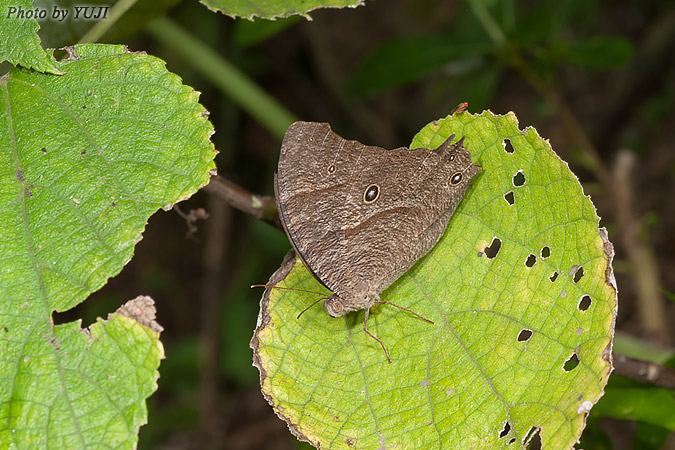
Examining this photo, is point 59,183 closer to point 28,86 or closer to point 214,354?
point 28,86

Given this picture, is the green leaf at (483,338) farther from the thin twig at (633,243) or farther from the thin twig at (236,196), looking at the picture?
the thin twig at (633,243)

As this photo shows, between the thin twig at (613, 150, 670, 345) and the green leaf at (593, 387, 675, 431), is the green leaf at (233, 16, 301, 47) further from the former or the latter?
the green leaf at (593, 387, 675, 431)

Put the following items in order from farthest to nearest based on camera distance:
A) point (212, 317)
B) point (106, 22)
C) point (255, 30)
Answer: point (212, 317) → point (255, 30) → point (106, 22)

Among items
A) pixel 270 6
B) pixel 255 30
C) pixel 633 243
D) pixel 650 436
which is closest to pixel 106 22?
pixel 270 6

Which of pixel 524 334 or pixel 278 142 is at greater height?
pixel 278 142

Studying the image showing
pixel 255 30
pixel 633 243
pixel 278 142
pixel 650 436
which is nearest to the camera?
pixel 650 436

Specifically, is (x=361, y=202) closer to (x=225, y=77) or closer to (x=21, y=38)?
(x=21, y=38)

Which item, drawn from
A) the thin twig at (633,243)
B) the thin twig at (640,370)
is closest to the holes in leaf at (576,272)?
the thin twig at (640,370)

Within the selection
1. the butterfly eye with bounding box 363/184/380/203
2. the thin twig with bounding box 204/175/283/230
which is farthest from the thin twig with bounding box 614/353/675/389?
the thin twig with bounding box 204/175/283/230
